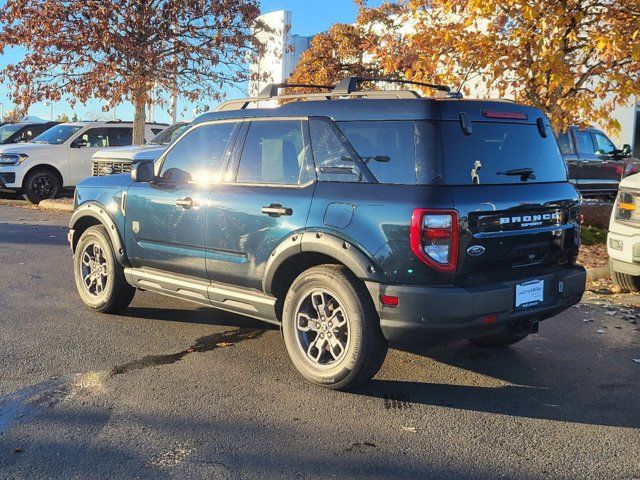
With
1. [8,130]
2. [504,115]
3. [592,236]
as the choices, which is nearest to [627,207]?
[504,115]

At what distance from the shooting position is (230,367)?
4.98 meters

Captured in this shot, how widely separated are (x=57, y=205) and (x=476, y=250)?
43.2 feet

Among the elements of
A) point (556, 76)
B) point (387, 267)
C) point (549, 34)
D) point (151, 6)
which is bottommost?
point (387, 267)

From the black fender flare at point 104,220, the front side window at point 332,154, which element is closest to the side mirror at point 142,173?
the black fender flare at point 104,220

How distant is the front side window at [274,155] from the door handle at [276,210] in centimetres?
21

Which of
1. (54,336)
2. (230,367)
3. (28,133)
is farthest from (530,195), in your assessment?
(28,133)

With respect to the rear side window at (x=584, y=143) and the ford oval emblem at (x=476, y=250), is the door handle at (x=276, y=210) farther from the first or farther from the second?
the rear side window at (x=584, y=143)

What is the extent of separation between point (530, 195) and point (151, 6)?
1327cm

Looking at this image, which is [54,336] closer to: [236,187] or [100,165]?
[236,187]

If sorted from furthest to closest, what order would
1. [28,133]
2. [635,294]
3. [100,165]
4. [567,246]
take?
[28,133], [100,165], [635,294], [567,246]

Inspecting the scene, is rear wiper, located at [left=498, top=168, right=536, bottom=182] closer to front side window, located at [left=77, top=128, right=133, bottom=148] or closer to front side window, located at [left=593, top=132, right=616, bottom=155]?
front side window, located at [left=593, top=132, right=616, bottom=155]

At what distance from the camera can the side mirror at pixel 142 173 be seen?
18.4 feet

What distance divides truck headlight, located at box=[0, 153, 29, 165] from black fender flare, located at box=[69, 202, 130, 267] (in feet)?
34.1

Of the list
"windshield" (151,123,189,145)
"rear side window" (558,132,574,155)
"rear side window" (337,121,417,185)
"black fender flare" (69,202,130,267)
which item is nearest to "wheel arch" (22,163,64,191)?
"windshield" (151,123,189,145)
